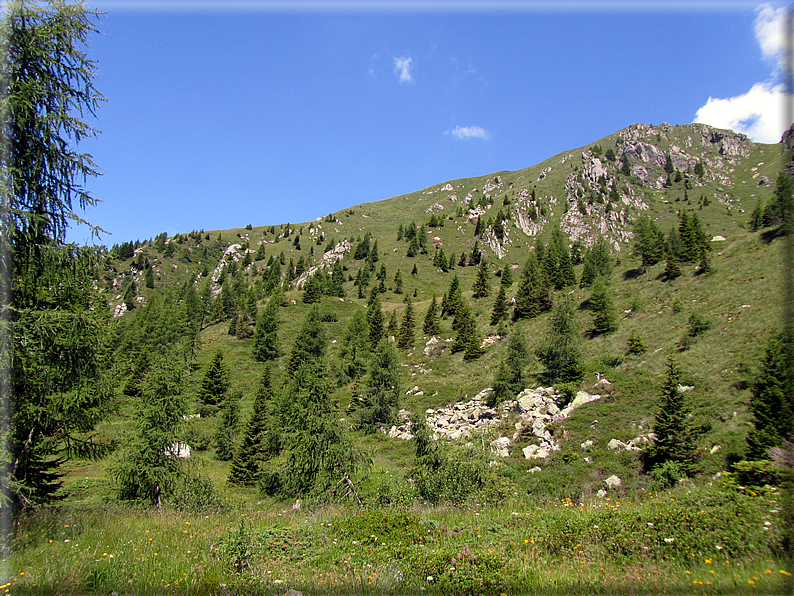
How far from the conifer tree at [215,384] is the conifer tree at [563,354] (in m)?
45.7

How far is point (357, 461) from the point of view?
2009 cm

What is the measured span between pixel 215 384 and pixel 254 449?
26963mm

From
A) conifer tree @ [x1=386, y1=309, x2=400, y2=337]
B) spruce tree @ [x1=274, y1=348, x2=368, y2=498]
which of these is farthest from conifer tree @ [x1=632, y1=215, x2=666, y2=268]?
spruce tree @ [x1=274, y1=348, x2=368, y2=498]

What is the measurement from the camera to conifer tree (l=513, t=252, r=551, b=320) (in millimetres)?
66375

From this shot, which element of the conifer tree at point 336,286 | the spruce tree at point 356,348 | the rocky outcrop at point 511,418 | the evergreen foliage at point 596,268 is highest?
the conifer tree at point 336,286

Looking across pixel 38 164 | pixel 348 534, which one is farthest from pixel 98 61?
pixel 348 534

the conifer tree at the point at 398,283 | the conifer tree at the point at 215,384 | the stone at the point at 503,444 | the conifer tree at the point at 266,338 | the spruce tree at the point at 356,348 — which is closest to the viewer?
the stone at the point at 503,444

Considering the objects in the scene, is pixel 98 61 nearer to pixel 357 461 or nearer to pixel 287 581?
pixel 287 581

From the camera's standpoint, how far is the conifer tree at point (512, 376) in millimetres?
42094

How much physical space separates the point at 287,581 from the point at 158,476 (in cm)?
1734

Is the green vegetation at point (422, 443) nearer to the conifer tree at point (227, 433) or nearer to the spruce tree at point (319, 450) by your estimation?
the spruce tree at point (319, 450)

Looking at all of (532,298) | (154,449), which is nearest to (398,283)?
(532,298)

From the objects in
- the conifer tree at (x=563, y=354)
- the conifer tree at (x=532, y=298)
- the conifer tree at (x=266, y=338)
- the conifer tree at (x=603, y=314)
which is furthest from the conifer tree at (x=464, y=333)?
the conifer tree at (x=266, y=338)

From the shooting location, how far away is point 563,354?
134 ft
